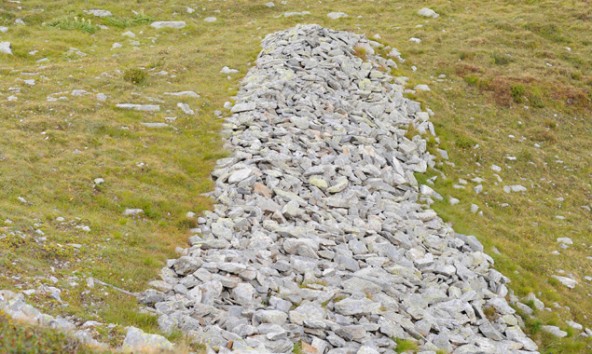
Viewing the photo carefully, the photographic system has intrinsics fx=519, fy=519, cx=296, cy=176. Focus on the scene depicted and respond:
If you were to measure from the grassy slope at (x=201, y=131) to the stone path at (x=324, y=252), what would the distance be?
3.92 ft

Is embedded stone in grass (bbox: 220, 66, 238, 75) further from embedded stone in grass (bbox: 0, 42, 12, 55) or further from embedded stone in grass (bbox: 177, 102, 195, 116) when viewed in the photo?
embedded stone in grass (bbox: 0, 42, 12, 55)

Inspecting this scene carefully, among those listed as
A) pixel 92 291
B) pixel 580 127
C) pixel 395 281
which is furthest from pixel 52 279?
pixel 580 127

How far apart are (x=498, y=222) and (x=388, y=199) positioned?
585 centimetres

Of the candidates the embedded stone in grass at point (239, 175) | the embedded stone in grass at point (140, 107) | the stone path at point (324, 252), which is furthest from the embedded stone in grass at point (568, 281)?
the embedded stone in grass at point (140, 107)

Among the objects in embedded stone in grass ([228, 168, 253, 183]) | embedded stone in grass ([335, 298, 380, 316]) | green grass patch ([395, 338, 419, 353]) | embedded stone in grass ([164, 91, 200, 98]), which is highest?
embedded stone in grass ([164, 91, 200, 98])

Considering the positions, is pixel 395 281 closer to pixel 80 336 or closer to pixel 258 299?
pixel 258 299

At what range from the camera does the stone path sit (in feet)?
38.0

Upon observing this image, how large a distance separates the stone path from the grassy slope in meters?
1.19

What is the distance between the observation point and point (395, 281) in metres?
14.2

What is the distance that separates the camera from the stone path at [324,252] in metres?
11.6

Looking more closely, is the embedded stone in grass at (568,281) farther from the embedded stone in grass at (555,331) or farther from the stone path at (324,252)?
the stone path at (324,252)

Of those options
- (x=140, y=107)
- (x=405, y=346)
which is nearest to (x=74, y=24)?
(x=140, y=107)

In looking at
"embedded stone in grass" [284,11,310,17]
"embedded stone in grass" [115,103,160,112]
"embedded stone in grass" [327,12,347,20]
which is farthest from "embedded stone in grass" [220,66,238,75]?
"embedded stone in grass" [327,12,347,20]

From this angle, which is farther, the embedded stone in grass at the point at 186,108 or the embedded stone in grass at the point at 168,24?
the embedded stone in grass at the point at 168,24
